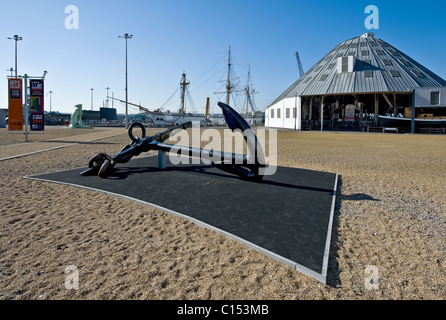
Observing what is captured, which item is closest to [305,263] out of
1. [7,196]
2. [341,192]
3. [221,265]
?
[221,265]

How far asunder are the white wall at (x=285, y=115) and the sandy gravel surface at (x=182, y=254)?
3326 centimetres

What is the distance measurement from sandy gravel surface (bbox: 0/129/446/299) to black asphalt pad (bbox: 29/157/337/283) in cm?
18

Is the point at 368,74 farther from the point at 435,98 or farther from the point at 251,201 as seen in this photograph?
the point at 251,201

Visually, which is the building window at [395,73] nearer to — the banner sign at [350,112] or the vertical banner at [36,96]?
the banner sign at [350,112]

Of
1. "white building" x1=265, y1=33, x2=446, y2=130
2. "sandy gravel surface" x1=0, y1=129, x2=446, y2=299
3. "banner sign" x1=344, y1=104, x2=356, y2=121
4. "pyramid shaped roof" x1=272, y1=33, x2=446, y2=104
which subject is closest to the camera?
"sandy gravel surface" x1=0, y1=129, x2=446, y2=299

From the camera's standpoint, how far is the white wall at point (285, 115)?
123ft

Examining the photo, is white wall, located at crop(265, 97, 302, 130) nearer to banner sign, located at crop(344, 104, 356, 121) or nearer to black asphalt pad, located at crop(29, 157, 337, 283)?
banner sign, located at crop(344, 104, 356, 121)

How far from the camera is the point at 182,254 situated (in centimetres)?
325

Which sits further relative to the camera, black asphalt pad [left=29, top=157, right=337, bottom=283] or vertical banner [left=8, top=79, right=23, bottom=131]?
vertical banner [left=8, top=79, right=23, bottom=131]

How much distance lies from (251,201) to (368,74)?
38.1 m

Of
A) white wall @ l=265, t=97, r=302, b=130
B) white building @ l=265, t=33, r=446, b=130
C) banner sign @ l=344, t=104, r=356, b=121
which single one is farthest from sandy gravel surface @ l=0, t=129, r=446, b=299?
banner sign @ l=344, t=104, r=356, b=121

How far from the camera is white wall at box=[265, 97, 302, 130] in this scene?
3759cm

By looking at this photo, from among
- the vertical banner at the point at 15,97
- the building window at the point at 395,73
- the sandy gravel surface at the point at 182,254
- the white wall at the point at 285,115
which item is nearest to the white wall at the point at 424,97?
the building window at the point at 395,73

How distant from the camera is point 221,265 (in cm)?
301
